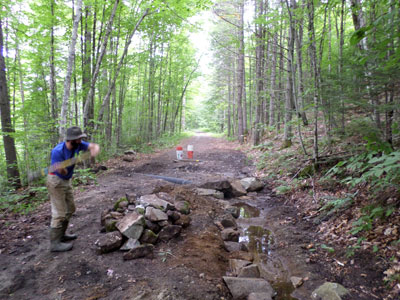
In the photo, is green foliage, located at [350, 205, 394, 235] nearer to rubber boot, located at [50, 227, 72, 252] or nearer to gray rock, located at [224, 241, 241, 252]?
gray rock, located at [224, 241, 241, 252]

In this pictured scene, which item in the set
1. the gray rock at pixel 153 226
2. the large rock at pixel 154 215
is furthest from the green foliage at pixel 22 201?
the gray rock at pixel 153 226

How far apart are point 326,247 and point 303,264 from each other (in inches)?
20.9

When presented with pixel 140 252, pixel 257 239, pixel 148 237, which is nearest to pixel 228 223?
pixel 257 239

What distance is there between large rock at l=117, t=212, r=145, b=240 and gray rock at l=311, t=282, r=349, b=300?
9.21 feet

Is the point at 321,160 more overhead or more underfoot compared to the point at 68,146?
more underfoot

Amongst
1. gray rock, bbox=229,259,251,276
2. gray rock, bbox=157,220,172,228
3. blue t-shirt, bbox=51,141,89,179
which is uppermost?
blue t-shirt, bbox=51,141,89,179

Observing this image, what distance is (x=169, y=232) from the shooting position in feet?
14.4

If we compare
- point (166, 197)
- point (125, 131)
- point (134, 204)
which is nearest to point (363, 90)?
point (166, 197)

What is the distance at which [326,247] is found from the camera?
3.91 meters

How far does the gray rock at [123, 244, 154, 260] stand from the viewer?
3713mm

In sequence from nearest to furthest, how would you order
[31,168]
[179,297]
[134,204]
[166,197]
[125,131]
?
[179,297] < [134,204] < [166,197] < [31,168] < [125,131]

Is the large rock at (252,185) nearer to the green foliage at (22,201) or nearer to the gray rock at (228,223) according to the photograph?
the gray rock at (228,223)

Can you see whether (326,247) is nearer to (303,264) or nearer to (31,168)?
(303,264)

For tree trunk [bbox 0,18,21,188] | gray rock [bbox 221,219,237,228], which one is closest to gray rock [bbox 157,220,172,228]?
gray rock [bbox 221,219,237,228]
